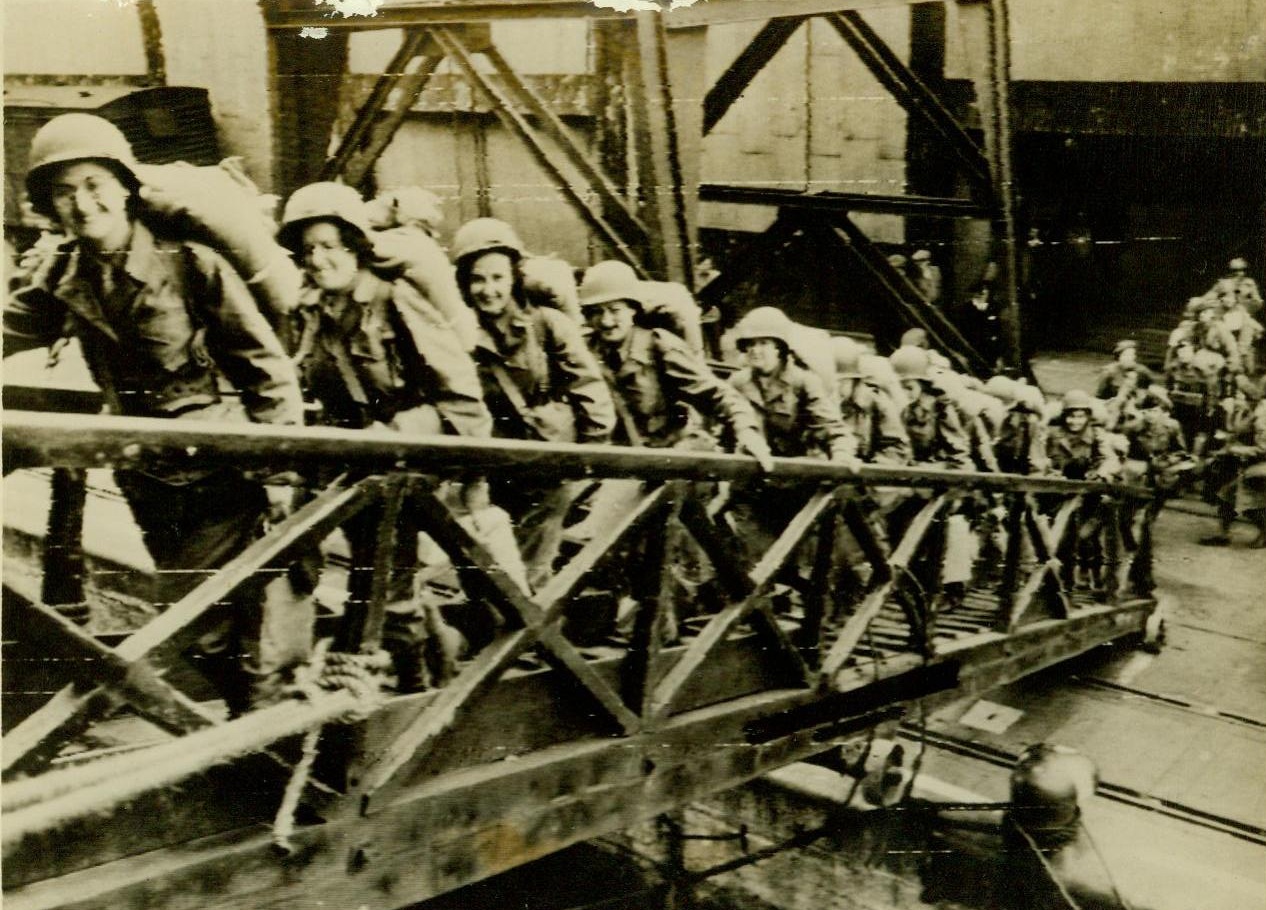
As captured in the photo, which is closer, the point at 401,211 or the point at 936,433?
the point at 401,211

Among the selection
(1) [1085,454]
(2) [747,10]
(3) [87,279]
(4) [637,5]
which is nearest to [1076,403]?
(1) [1085,454]

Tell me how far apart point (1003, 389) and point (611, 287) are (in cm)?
473

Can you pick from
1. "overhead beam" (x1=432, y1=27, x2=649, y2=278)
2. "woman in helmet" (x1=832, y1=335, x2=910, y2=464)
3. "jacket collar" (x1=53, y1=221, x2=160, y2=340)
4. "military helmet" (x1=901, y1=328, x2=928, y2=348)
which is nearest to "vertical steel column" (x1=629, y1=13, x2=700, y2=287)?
"overhead beam" (x1=432, y1=27, x2=649, y2=278)

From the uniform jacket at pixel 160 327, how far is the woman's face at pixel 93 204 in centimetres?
6

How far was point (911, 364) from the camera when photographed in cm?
780

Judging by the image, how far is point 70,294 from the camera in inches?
122

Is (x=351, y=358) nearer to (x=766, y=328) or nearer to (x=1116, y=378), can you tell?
(x=766, y=328)

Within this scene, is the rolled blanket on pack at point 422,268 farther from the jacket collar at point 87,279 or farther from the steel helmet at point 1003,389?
the steel helmet at point 1003,389

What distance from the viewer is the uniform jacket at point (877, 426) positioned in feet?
22.9

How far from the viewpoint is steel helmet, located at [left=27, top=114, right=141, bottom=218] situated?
109 inches

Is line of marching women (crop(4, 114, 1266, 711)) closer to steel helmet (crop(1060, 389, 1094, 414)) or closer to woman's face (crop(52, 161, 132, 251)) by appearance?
woman's face (crop(52, 161, 132, 251))

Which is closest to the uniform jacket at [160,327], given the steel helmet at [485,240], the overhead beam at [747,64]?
the steel helmet at [485,240]

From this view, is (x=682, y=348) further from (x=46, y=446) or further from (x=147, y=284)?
(x=46, y=446)

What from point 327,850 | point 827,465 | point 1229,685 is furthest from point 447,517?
point 1229,685
